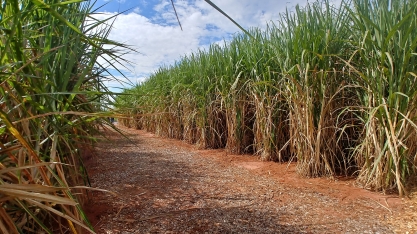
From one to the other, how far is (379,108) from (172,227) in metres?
1.77

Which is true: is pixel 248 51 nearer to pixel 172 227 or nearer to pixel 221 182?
pixel 221 182

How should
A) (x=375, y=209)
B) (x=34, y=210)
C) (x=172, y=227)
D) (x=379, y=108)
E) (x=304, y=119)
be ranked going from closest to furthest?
(x=34, y=210)
(x=172, y=227)
(x=375, y=209)
(x=379, y=108)
(x=304, y=119)

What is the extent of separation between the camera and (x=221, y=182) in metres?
2.61

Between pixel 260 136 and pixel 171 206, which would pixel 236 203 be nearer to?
pixel 171 206

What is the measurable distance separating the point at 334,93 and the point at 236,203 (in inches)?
57.8

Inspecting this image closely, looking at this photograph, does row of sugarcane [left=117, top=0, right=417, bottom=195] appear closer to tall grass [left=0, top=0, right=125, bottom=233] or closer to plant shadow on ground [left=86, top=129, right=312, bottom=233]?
tall grass [left=0, top=0, right=125, bottom=233]

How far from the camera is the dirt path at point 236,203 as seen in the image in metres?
1.67

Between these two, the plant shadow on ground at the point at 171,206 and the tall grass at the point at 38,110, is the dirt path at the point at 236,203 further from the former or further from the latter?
the tall grass at the point at 38,110

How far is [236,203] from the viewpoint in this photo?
2.06m

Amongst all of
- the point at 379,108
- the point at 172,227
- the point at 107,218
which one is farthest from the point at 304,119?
the point at 107,218

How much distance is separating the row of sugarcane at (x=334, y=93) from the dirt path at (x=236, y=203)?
0.79 feet

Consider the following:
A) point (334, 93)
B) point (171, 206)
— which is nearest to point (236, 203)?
point (171, 206)

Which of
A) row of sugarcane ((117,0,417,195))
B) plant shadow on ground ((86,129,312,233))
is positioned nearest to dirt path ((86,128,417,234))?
plant shadow on ground ((86,129,312,233))

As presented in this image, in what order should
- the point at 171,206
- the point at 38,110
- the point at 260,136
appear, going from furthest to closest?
the point at 260,136 → the point at 171,206 → the point at 38,110
